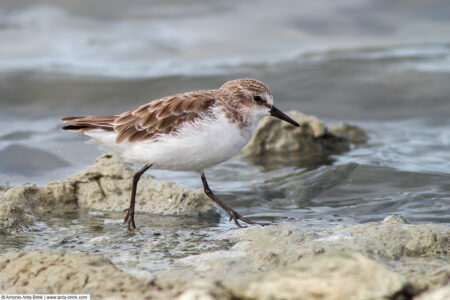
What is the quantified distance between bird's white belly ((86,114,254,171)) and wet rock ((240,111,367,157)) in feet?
12.8

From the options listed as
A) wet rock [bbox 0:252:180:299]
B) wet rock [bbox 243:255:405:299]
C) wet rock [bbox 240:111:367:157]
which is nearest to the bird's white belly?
wet rock [bbox 0:252:180:299]

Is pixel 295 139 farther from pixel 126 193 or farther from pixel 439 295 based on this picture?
pixel 439 295

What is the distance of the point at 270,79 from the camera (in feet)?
49.0

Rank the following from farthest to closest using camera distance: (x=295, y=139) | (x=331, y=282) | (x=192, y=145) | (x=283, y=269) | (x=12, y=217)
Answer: (x=295, y=139) < (x=12, y=217) < (x=192, y=145) < (x=283, y=269) < (x=331, y=282)

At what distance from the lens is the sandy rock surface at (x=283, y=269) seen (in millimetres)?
3572

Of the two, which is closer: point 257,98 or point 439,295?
point 439,295

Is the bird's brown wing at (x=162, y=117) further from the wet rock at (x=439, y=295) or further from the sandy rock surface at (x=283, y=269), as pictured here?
the wet rock at (x=439, y=295)

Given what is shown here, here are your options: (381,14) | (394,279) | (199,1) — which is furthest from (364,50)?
(394,279)

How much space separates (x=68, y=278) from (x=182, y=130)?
7.21 ft

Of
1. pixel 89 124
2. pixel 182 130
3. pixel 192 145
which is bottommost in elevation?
pixel 192 145

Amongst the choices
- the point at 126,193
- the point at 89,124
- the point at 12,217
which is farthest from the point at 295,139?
the point at 12,217

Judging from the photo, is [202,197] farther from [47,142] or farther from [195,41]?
[195,41]

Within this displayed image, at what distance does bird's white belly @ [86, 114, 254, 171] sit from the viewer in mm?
6062

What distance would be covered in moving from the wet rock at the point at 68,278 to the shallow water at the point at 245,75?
1.97 feet
